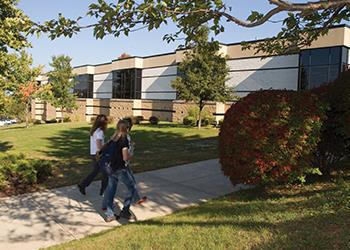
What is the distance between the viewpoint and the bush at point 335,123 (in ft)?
20.3

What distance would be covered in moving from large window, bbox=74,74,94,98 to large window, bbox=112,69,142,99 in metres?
7.14

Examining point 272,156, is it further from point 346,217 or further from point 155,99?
point 155,99

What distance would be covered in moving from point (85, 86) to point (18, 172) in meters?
42.4

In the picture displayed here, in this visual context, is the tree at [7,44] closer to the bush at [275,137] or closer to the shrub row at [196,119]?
the bush at [275,137]

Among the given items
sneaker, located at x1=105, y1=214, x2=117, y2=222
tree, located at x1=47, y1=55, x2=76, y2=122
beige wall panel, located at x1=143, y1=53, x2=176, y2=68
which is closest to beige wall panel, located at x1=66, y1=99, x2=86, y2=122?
tree, located at x1=47, y1=55, x2=76, y2=122

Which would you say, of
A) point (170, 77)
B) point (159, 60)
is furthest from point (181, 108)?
point (159, 60)

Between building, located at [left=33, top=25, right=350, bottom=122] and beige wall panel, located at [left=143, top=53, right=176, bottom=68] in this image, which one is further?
beige wall panel, located at [left=143, top=53, right=176, bottom=68]

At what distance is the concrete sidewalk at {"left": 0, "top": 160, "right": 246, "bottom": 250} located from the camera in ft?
16.8

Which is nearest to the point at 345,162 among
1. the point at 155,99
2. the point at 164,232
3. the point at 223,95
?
the point at 164,232

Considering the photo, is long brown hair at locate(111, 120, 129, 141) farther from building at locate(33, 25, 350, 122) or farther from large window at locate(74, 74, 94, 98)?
large window at locate(74, 74, 94, 98)

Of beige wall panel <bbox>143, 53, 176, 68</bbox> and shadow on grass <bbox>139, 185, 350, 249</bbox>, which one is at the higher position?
beige wall panel <bbox>143, 53, 176, 68</bbox>

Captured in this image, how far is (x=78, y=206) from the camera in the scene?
6418 mm

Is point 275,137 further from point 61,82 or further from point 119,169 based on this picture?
point 61,82

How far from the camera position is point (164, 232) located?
476 centimetres
